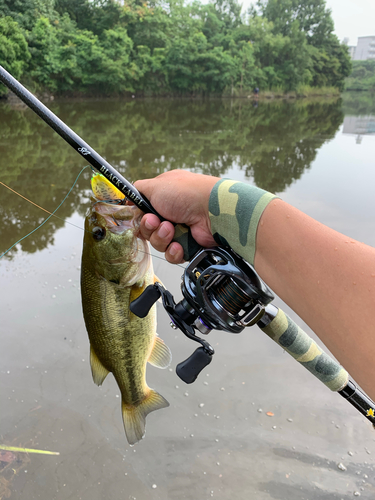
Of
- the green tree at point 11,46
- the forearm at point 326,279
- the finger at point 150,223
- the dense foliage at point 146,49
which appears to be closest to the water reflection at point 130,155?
the finger at point 150,223

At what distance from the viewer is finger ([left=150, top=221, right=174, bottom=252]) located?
152cm

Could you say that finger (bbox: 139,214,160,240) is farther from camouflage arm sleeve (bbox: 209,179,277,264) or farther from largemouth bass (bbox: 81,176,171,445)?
camouflage arm sleeve (bbox: 209,179,277,264)

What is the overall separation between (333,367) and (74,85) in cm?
3043

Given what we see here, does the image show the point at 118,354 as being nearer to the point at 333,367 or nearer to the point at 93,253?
the point at 93,253

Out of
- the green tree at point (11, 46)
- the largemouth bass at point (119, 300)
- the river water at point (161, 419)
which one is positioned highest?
the green tree at point (11, 46)

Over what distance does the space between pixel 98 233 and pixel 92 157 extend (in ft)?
1.40

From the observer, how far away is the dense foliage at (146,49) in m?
24.1

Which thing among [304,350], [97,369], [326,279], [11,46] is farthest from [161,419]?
[11,46]

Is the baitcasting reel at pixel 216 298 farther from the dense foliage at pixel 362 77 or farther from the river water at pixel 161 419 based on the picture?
the dense foliage at pixel 362 77

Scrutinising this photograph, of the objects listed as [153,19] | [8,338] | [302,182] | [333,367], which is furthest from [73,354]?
[153,19]

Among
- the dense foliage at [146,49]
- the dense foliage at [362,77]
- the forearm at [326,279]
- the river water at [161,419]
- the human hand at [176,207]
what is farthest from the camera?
the dense foliage at [362,77]

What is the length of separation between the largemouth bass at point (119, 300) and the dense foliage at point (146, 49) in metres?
24.3

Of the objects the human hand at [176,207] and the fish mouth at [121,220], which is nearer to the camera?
the human hand at [176,207]

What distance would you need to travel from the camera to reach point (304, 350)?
4.87 feet
